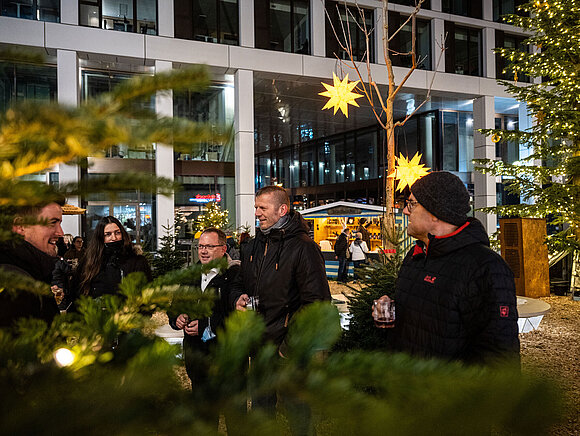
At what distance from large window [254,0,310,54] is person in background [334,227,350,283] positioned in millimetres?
9237

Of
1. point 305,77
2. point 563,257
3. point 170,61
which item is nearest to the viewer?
point 563,257

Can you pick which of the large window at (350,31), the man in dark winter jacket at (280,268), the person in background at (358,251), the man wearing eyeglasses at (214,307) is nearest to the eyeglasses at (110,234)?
the man wearing eyeglasses at (214,307)

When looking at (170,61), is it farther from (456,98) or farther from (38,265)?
(38,265)

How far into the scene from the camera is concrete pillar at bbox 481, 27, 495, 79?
21984mm

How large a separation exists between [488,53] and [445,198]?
2354 cm

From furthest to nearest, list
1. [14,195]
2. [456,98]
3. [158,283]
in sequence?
[456,98] → [158,283] → [14,195]

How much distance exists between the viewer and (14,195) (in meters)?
0.42

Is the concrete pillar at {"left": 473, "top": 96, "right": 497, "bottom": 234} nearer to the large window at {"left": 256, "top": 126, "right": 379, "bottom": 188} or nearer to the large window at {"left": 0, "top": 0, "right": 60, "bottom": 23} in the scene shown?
the large window at {"left": 256, "top": 126, "right": 379, "bottom": 188}

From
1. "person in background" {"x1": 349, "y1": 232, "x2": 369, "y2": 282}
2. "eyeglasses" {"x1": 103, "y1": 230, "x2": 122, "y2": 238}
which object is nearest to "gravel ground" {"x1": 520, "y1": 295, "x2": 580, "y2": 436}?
"eyeglasses" {"x1": 103, "y1": 230, "x2": 122, "y2": 238}

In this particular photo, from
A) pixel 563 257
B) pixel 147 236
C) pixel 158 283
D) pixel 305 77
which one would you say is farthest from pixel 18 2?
pixel 563 257

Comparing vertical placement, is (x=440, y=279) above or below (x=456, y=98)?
below

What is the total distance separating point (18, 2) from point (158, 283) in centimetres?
1934

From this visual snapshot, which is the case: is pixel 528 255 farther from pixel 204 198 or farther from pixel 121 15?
pixel 121 15

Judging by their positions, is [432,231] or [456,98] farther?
[456,98]
